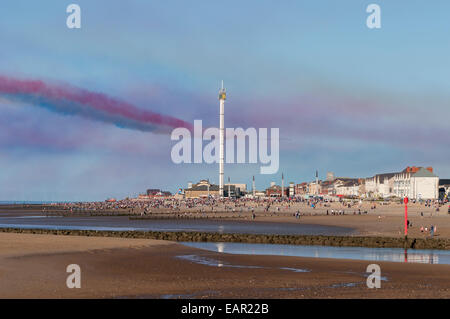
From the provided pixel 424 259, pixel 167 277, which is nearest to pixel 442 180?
pixel 424 259

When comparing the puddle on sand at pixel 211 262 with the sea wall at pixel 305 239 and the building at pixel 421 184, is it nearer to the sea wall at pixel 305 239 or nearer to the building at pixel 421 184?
the sea wall at pixel 305 239

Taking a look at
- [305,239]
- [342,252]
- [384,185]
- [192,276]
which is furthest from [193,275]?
[384,185]

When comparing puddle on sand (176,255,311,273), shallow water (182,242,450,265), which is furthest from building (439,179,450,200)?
puddle on sand (176,255,311,273)

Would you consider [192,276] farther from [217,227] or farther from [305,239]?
[217,227]

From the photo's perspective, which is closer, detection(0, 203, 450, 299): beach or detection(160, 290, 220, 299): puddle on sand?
detection(160, 290, 220, 299): puddle on sand

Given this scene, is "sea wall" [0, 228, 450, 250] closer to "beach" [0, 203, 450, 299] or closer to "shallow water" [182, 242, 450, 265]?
"shallow water" [182, 242, 450, 265]

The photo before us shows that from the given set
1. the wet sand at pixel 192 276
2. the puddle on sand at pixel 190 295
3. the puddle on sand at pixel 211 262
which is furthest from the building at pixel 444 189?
the puddle on sand at pixel 190 295
